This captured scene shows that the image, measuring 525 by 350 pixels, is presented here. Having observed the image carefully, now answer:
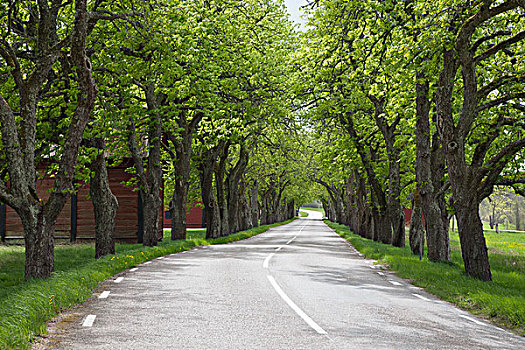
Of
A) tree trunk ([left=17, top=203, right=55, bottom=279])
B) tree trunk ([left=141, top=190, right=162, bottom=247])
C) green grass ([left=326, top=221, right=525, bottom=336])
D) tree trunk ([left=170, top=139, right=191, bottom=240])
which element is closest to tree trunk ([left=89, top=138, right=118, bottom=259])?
tree trunk ([left=141, top=190, right=162, bottom=247])

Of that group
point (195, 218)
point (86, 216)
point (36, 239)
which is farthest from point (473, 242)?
point (195, 218)

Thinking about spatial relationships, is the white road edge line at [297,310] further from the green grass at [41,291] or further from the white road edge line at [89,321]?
the green grass at [41,291]

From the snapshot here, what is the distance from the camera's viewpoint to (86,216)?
90.1 ft

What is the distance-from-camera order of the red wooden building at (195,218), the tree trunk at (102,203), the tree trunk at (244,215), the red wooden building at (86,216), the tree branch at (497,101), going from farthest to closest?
1. the red wooden building at (195,218)
2. the tree trunk at (244,215)
3. the red wooden building at (86,216)
4. the tree trunk at (102,203)
5. the tree branch at (497,101)

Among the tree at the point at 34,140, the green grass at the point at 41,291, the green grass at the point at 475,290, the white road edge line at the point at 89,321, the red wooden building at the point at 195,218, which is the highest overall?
the tree at the point at 34,140

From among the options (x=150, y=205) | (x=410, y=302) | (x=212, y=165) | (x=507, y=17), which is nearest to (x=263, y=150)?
(x=212, y=165)

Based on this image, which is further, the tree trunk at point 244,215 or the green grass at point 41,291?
the tree trunk at point 244,215

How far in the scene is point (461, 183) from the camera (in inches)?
514

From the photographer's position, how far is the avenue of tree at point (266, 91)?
1146 cm

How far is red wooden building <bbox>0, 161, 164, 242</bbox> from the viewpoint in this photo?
27.3 meters

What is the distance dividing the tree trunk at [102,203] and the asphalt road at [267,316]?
3468mm

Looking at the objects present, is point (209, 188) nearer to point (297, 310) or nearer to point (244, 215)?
point (244, 215)

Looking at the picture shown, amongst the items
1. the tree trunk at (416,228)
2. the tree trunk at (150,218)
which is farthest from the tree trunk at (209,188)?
the tree trunk at (416,228)

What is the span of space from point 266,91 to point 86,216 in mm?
12054
